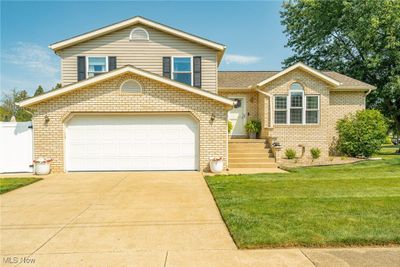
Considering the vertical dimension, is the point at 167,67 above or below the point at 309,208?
above

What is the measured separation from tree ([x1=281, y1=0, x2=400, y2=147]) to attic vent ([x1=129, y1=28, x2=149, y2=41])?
1645 centimetres

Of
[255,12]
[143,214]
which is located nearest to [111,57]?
[255,12]

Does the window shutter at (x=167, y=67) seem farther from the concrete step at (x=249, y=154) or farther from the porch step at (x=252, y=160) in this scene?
the porch step at (x=252, y=160)

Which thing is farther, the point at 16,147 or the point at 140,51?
the point at 140,51

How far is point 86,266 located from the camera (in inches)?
129

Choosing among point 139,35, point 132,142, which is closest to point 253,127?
point 132,142

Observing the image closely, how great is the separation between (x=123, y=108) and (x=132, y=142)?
1.43 meters

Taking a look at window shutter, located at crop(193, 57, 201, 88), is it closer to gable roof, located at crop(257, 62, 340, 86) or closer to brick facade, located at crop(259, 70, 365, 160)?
gable roof, located at crop(257, 62, 340, 86)

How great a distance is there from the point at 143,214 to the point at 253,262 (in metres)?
2.65

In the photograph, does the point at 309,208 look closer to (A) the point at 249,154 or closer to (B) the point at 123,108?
(A) the point at 249,154

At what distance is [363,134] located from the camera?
13977mm

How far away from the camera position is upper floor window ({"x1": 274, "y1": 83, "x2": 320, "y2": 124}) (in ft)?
45.3

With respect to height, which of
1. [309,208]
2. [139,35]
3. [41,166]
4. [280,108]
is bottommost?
[309,208]

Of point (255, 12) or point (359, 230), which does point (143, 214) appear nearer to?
point (359, 230)
